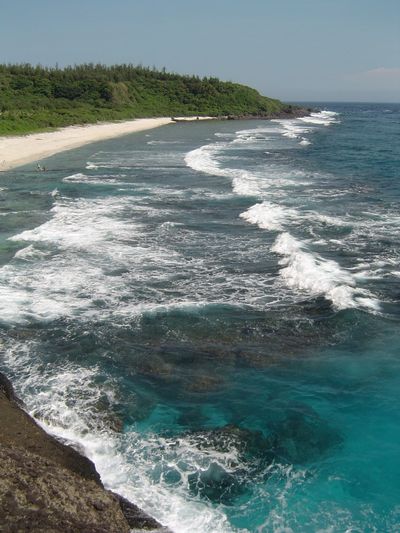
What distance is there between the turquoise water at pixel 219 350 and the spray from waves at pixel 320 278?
8cm

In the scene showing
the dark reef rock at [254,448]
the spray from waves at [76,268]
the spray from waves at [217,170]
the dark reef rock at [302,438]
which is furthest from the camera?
the spray from waves at [217,170]

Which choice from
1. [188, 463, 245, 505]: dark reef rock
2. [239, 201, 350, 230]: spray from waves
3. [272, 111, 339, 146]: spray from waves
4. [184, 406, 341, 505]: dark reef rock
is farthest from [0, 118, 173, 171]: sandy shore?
[188, 463, 245, 505]: dark reef rock

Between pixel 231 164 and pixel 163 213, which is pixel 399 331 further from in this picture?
pixel 231 164

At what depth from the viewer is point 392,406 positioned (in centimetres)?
1119

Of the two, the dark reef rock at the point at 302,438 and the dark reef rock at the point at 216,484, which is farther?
the dark reef rock at the point at 302,438

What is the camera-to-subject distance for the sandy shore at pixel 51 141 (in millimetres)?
44597

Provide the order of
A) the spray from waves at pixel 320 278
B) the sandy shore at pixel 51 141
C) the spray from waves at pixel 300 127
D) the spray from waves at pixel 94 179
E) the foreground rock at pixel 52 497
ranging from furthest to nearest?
the spray from waves at pixel 300 127 < the sandy shore at pixel 51 141 < the spray from waves at pixel 94 179 < the spray from waves at pixel 320 278 < the foreground rock at pixel 52 497

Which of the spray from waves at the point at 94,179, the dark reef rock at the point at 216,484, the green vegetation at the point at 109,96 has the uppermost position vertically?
the green vegetation at the point at 109,96

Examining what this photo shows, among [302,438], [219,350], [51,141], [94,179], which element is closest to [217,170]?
[94,179]

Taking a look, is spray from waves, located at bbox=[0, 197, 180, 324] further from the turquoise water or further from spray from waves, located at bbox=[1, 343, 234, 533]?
spray from waves, located at bbox=[1, 343, 234, 533]

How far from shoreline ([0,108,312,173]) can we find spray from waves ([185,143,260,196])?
498 inches

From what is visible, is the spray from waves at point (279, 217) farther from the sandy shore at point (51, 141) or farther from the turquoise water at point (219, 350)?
the sandy shore at point (51, 141)

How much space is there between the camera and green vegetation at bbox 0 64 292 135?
76.5 m

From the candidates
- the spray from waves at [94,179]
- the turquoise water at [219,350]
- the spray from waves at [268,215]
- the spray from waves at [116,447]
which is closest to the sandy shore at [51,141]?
the spray from waves at [94,179]
